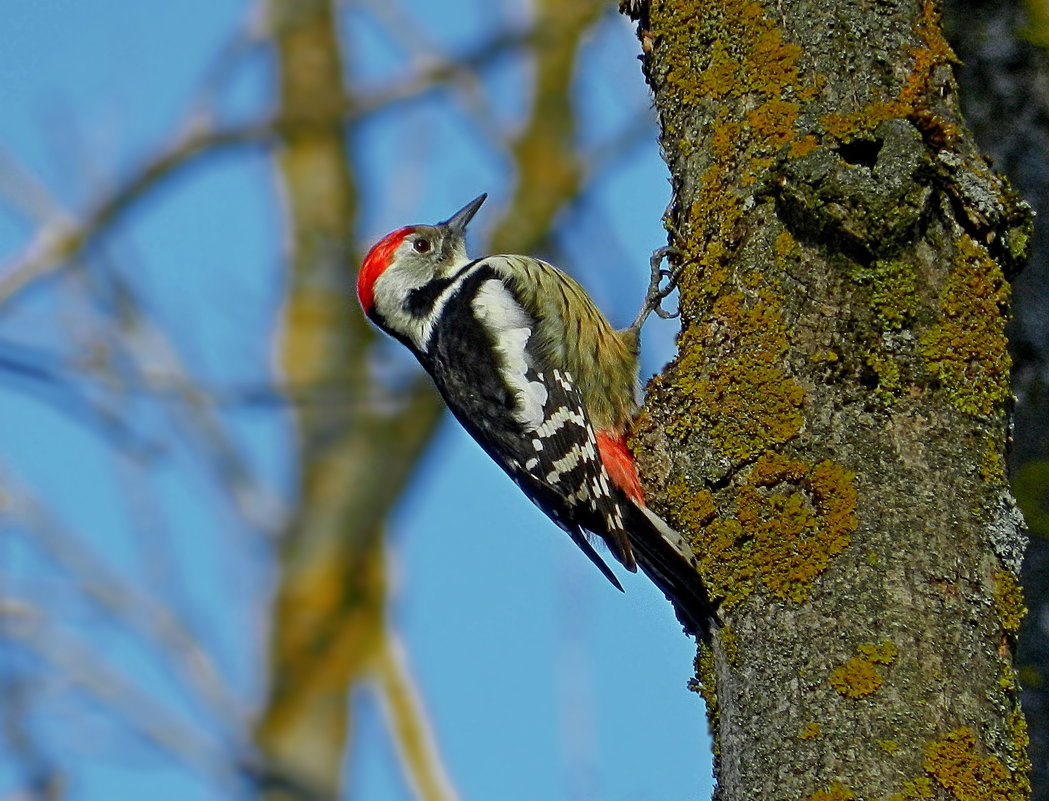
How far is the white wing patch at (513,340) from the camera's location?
11.6 ft

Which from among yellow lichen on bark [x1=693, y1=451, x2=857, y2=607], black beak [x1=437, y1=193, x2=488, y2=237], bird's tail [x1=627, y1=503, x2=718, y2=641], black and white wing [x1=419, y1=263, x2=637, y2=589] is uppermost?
black beak [x1=437, y1=193, x2=488, y2=237]

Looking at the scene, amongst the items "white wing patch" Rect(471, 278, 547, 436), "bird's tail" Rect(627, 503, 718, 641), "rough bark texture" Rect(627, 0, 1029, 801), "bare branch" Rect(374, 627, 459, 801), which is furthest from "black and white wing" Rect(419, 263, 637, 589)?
"bare branch" Rect(374, 627, 459, 801)

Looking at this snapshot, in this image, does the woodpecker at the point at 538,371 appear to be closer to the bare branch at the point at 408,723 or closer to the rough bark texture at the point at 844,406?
the rough bark texture at the point at 844,406

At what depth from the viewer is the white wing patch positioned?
3.54 meters

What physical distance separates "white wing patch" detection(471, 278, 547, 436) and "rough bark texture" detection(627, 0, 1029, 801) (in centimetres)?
104

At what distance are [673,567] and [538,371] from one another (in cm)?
103

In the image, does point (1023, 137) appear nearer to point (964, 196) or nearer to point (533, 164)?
point (964, 196)

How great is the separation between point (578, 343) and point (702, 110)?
1316 mm

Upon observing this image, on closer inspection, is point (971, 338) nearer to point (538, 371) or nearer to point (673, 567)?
point (673, 567)

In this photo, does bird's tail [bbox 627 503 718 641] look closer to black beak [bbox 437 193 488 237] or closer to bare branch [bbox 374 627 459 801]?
black beak [bbox 437 193 488 237]

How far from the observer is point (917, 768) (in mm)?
1753

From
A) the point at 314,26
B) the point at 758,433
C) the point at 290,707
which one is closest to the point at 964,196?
the point at 758,433

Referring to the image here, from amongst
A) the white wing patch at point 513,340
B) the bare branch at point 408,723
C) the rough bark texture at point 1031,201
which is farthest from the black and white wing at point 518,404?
the bare branch at point 408,723

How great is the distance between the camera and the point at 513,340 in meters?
3.67
